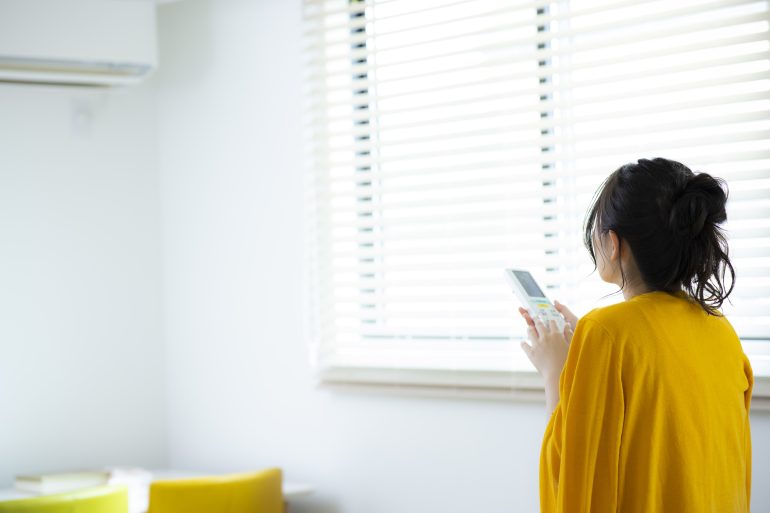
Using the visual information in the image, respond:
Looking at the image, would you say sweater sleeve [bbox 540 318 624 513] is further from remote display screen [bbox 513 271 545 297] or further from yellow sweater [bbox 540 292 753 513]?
remote display screen [bbox 513 271 545 297]

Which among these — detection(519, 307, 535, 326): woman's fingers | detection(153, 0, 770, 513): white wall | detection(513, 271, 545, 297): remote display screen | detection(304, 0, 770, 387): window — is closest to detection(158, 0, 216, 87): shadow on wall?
detection(153, 0, 770, 513): white wall

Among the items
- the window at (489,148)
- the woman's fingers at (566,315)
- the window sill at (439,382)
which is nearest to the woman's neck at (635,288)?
the woman's fingers at (566,315)

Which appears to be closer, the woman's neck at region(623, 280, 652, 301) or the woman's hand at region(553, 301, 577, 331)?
the woman's neck at region(623, 280, 652, 301)

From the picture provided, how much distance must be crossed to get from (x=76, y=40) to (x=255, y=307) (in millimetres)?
1145

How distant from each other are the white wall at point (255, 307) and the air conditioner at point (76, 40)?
34cm

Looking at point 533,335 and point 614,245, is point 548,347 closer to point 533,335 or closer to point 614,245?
Result: point 533,335

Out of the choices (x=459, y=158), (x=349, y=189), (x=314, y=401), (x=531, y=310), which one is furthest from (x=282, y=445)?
(x=531, y=310)

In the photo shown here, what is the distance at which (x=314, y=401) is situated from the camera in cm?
302

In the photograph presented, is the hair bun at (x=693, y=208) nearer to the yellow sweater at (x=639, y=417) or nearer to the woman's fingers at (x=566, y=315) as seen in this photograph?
the yellow sweater at (x=639, y=417)

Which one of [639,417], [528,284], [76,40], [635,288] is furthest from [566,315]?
[76,40]

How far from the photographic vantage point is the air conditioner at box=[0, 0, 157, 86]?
9.21 feet

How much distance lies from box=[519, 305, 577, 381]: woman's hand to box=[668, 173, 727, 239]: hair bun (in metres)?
0.37

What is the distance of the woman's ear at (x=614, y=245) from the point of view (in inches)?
61.2

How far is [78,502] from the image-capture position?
2.31 meters
